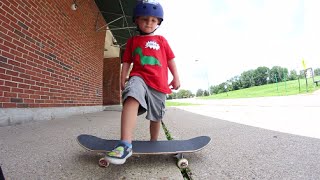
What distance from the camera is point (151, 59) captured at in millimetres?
1998

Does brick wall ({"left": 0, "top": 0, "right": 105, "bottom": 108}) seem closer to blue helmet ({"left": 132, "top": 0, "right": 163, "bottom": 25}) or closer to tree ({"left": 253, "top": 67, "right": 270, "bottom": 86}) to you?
blue helmet ({"left": 132, "top": 0, "right": 163, "bottom": 25})

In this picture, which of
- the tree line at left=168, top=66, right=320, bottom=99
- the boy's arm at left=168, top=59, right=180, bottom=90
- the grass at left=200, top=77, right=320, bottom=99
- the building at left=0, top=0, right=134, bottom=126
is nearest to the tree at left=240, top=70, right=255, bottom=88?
the tree line at left=168, top=66, right=320, bottom=99

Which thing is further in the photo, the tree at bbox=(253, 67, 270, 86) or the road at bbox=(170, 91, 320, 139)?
the tree at bbox=(253, 67, 270, 86)

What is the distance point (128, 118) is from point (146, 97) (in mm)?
304

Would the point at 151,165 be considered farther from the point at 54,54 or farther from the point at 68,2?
the point at 68,2

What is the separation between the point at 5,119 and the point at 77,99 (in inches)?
126

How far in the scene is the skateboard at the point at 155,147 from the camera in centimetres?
163

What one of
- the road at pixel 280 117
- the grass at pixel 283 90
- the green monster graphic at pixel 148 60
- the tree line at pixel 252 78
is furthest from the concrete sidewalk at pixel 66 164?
the tree line at pixel 252 78

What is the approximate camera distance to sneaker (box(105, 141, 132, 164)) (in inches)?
56.4

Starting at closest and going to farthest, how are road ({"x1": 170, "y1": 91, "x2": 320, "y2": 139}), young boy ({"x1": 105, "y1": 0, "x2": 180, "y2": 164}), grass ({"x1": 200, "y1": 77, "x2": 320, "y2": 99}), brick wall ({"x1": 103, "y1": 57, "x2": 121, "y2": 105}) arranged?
young boy ({"x1": 105, "y1": 0, "x2": 180, "y2": 164}) → road ({"x1": 170, "y1": 91, "x2": 320, "y2": 139}) → brick wall ({"x1": 103, "y1": 57, "x2": 121, "y2": 105}) → grass ({"x1": 200, "y1": 77, "x2": 320, "y2": 99})

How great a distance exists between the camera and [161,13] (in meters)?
2.05

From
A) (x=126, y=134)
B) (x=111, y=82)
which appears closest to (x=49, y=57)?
(x=126, y=134)

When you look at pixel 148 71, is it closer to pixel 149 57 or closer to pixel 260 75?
pixel 149 57

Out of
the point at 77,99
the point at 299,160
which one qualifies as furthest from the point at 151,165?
the point at 77,99
